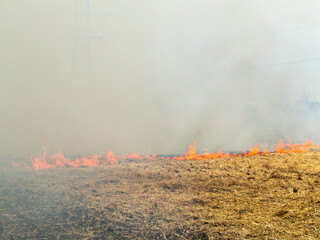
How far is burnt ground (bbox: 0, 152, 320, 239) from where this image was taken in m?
4.69

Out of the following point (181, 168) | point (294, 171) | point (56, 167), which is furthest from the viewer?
point (56, 167)

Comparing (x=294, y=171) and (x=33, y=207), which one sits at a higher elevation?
(x=294, y=171)

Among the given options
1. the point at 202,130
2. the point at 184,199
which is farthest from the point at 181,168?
the point at 202,130

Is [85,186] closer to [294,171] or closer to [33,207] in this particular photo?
[33,207]

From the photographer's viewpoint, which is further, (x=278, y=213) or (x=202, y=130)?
(x=202, y=130)

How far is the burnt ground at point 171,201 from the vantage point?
4691mm

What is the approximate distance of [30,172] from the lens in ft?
32.5

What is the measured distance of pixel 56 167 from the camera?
427 inches

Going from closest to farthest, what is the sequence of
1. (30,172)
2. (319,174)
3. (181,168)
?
(319,174), (181,168), (30,172)

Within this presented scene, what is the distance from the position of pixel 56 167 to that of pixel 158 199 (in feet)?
20.7

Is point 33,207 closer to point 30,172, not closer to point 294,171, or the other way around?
point 30,172

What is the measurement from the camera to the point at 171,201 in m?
6.18

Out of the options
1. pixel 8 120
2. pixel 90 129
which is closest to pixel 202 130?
pixel 90 129

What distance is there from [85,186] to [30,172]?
11.5 ft
